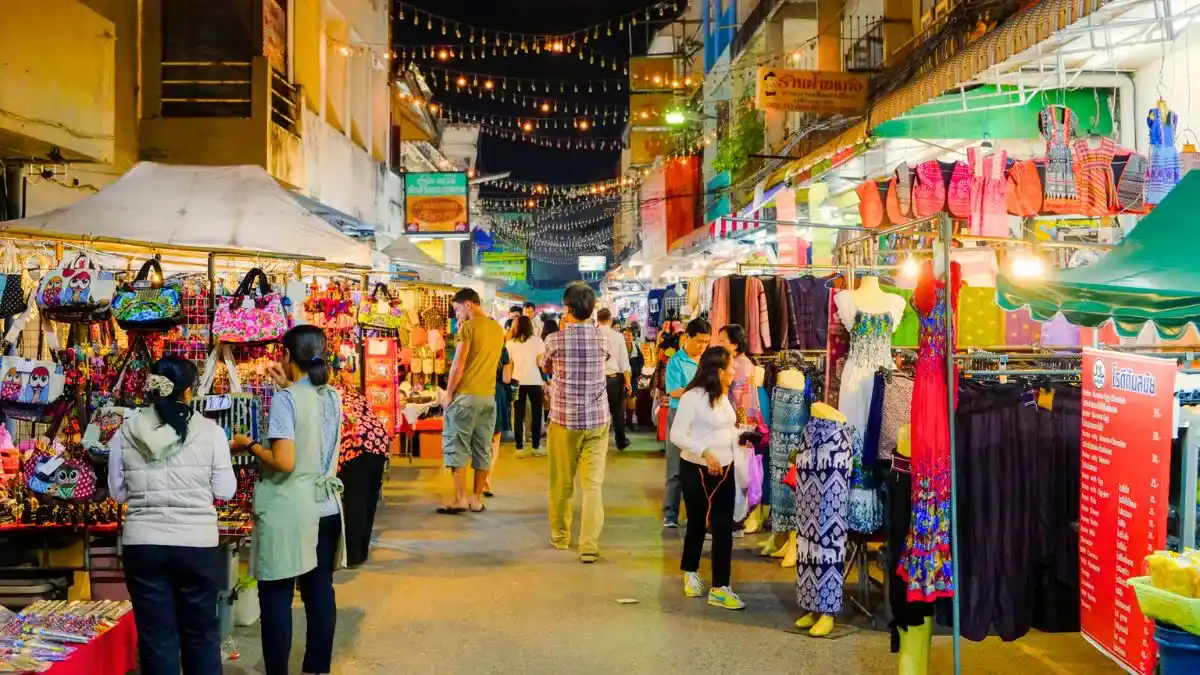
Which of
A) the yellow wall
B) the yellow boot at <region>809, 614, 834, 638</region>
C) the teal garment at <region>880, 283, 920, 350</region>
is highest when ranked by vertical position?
the yellow wall

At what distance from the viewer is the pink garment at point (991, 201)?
22.5 ft

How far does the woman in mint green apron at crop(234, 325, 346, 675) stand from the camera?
14.5ft

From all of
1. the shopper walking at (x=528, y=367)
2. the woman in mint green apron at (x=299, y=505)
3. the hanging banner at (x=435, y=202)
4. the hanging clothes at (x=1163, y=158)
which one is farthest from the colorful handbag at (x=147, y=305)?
the hanging banner at (x=435, y=202)

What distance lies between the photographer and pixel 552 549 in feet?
25.7

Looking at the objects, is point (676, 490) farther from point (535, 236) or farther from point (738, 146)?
point (535, 236)

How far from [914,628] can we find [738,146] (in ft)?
53.2

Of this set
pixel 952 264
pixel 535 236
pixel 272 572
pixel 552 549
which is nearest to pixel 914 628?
pixel 952 264

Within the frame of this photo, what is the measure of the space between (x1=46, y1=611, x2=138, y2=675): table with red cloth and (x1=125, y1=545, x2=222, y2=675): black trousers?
317 mm

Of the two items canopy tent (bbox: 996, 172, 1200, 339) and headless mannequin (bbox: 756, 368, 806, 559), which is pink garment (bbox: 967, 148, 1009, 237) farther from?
canopy tent (bbox: 996, 172, 1200, 339)

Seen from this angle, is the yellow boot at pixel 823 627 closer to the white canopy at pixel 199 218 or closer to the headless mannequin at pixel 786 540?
the headless mannequin at pixel 786 540

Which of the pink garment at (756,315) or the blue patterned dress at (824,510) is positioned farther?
the pink garment at (756,315)

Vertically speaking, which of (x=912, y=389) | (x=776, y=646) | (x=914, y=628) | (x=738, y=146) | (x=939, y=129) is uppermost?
(x=738, y=146)

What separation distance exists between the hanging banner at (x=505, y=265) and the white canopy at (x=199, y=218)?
36.9 meters

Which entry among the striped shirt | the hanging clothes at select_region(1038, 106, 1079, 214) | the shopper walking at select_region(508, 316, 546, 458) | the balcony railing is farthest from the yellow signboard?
the balcony railing
